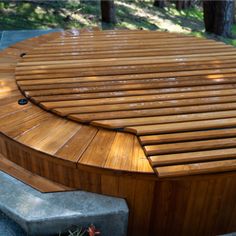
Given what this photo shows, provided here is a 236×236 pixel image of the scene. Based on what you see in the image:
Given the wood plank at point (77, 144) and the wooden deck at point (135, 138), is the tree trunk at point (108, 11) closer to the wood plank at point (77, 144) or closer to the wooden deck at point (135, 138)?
the wooden deck at point (135, 138)

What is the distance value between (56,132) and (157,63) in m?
1.35

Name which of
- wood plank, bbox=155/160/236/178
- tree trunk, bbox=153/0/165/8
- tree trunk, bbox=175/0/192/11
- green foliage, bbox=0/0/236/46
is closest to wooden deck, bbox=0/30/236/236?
wood plank, bbox=155/160/236/178

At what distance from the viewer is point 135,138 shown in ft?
5.94

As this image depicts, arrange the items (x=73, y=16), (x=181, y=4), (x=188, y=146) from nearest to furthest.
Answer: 1. (x=188, y=146)
2. (x=73, y=16)
3. (x=181, y=4)

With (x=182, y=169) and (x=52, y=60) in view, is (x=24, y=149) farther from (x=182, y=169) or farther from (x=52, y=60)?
(x=52, y=60)

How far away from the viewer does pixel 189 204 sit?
1754 millimetres

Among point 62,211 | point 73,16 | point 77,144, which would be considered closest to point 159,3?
point 73,16

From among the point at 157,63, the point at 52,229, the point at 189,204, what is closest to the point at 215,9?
the point at 157,63

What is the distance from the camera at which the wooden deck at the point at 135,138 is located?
164 centimetres

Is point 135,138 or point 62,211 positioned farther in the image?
point 135,138

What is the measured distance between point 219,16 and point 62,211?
5765 mm

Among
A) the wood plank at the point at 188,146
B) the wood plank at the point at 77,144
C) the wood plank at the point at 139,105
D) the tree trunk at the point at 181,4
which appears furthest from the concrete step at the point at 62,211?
the tree trunk at the point at 181,4

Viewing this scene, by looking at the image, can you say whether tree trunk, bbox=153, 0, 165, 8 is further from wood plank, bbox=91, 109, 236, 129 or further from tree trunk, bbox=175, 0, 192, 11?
wood plank, bbox=91, 109, 236, 129

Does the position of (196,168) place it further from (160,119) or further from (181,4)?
(181,4)
